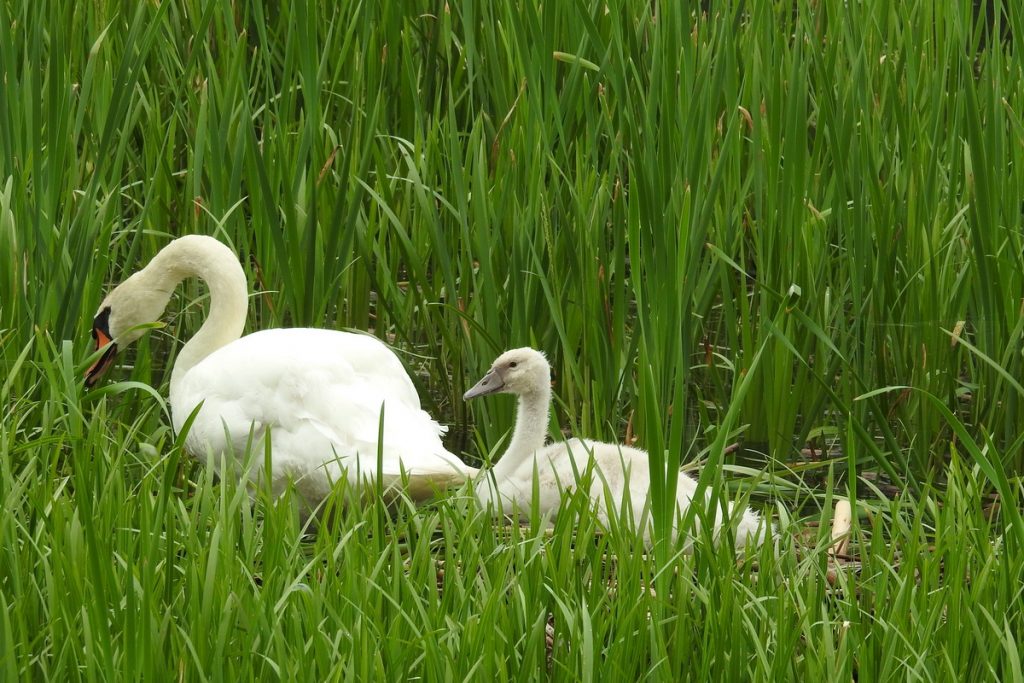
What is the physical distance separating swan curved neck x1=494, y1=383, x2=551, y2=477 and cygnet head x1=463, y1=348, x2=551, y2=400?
1.3 inches

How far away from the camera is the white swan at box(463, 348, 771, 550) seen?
151 inches

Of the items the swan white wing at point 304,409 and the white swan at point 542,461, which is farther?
the swan white wing at point 304,409

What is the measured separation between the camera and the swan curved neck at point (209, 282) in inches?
175

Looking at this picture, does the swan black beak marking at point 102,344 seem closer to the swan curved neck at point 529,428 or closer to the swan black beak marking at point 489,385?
the swan black beak marking at point 489,385

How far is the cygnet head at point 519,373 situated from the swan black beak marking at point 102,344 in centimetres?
106

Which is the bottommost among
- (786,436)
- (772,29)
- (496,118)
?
(786,436)

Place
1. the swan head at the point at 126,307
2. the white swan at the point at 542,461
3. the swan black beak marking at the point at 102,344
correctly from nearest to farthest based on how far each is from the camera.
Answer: the white swan at the point at 542,461
the swan black beak marking at the point at 102,344
the swan head at the point at 126,307

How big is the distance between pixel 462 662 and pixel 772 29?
111 inches

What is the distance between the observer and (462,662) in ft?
8.29

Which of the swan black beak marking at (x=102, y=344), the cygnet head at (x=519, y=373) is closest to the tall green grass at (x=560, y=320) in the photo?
the swan black beak marking at (x=102, y=344)

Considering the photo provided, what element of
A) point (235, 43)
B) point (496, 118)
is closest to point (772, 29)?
point (496, 118)

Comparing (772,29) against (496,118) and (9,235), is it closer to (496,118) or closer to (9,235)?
(496,118)

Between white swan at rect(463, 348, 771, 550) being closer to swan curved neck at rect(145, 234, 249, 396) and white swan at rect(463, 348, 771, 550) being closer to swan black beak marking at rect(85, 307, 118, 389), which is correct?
swan curved neck at rect(145, 234, 249, 396)

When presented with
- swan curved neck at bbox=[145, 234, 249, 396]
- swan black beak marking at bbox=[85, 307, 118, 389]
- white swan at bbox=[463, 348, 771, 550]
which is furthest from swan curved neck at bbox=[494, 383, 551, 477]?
swan black beak marking at bbox=[85, 307, 118, 389]
